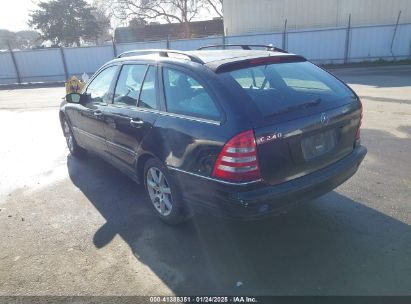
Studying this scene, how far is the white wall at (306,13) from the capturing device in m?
18.5

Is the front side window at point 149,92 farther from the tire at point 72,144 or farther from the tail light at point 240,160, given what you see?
the tire at point 72,144

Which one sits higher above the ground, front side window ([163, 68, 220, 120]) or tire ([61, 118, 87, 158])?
front side window ([163, 68, 220, 120])

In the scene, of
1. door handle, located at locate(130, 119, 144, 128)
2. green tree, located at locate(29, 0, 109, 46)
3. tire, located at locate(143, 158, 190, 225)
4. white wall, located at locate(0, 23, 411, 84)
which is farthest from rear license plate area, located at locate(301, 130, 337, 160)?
green tree, located at locate(29, 0, 109, 46)

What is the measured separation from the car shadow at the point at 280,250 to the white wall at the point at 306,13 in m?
18.0

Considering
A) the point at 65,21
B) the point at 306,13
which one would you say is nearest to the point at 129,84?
the point at 306,13

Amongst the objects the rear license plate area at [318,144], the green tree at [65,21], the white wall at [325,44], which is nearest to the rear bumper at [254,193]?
the rear license plate area at [318,144]

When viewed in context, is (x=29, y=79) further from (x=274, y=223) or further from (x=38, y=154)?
(x=274, y=223)

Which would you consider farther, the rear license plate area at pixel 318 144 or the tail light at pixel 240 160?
the rear license plate area at pixel 318 144

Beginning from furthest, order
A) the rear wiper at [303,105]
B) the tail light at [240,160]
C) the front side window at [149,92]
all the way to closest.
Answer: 1. the front side window at [149,92]
2. the rear wiper at [303,105]
3. the tail light at [240,160]

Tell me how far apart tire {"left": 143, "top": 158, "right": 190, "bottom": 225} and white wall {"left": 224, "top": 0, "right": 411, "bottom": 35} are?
18845 millimetres

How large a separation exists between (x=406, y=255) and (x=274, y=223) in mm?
1190

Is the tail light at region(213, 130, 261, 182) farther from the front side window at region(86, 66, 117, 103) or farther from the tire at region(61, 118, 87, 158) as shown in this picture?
the tire at region(61, 118, 87, 158)

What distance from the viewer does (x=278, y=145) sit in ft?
8.84

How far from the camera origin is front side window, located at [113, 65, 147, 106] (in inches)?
149
